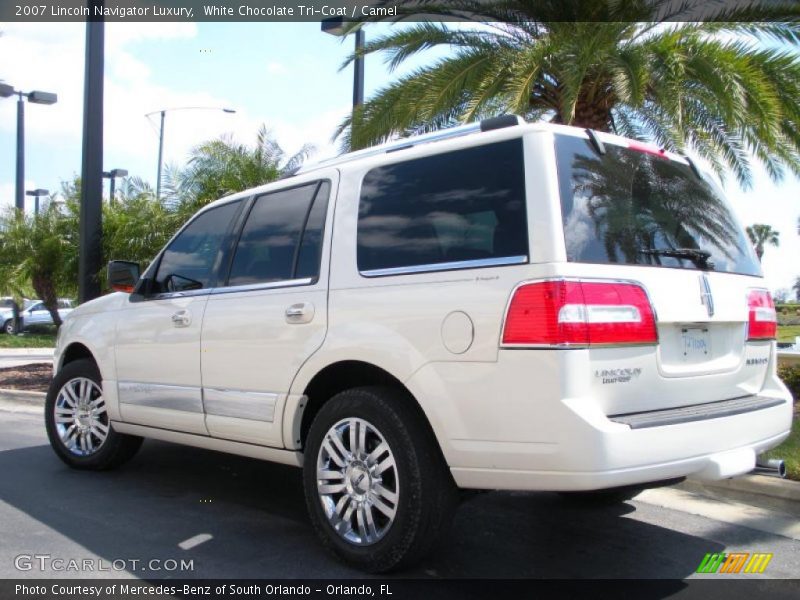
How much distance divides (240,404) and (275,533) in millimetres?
756

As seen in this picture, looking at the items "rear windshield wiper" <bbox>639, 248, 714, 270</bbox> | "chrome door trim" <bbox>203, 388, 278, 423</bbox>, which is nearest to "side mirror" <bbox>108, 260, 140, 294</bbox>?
"chrome door trim" <bbox>203, 388, 278, 423</bbox>

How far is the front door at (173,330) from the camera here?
4.75 metres

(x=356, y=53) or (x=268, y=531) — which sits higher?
(x=356, y=53)

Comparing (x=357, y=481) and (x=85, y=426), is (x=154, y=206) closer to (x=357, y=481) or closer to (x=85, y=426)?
(x=85, y=426)

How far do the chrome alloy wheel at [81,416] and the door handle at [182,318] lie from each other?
3.91ft

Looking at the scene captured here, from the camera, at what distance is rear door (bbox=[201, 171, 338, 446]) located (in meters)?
4.05

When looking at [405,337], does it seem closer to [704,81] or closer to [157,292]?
[157,292]

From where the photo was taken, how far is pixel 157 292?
522 centimetres

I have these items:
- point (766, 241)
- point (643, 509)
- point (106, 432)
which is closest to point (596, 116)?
point (643, 509)

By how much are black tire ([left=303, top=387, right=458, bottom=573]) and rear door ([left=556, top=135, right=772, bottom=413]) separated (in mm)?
847

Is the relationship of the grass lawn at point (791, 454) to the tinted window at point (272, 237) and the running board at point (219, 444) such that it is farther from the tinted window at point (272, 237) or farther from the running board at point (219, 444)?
the tinted window at point (272, 237)

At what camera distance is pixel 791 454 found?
18.2ft

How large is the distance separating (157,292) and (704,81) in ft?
21.1

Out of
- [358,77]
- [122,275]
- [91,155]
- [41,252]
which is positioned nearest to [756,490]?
[122,275]
